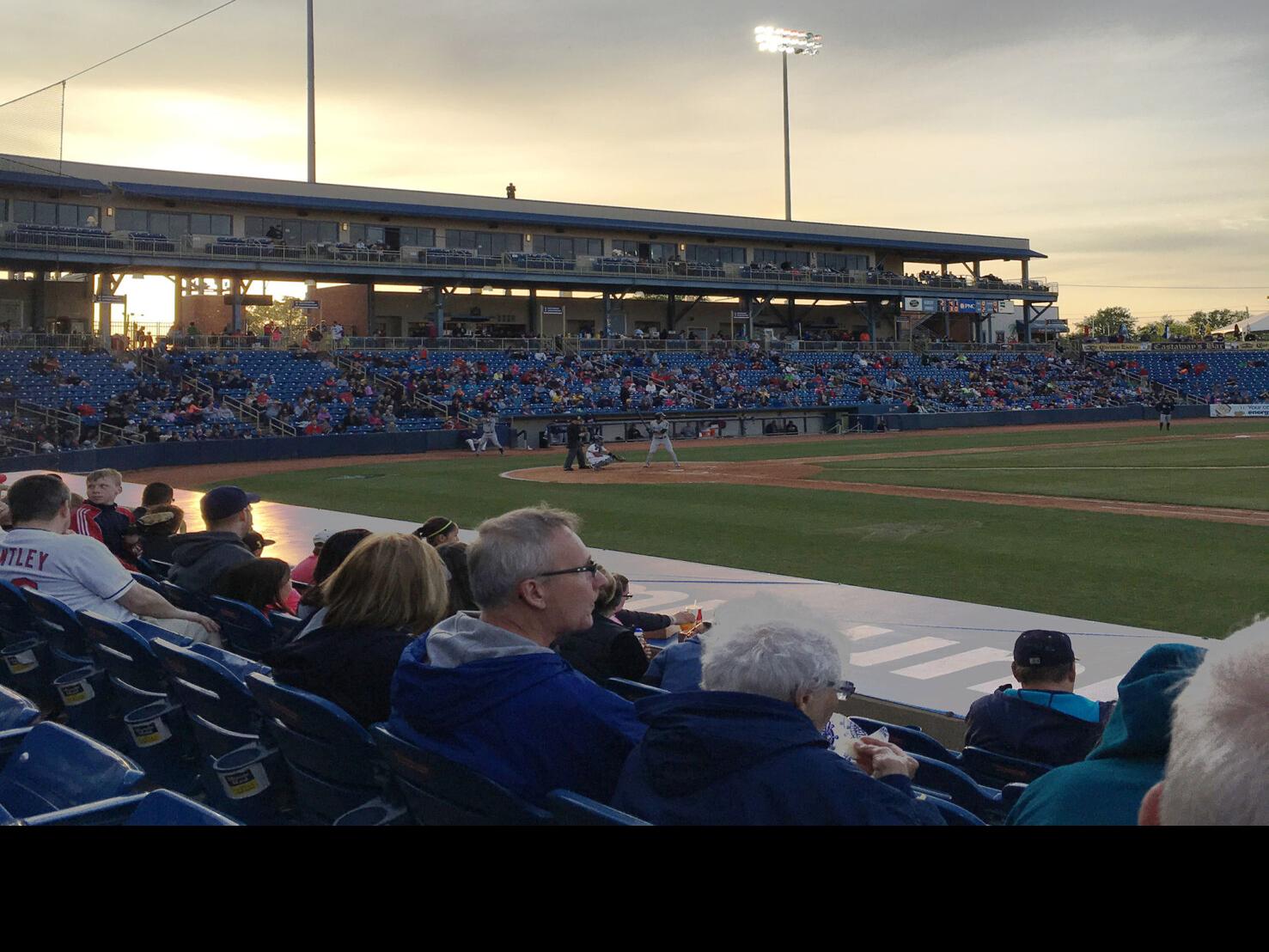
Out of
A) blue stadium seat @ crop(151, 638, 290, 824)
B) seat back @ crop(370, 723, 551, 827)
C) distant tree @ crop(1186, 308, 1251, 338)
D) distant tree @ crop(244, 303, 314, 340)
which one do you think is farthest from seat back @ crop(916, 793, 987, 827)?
distant tree @ crop(1186, 308, 1251, 338)

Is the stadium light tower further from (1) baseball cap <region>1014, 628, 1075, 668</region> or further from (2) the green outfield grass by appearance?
(1) baseball cap <region>1014, 628, 1075, 668</region>

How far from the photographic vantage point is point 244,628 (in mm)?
6496

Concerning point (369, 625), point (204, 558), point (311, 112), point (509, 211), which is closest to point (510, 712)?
point (369, 625)

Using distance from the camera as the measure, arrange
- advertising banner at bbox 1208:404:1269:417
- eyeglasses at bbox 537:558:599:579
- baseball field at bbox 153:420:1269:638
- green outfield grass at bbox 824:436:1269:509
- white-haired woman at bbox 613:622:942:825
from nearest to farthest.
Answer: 1. white-haired woman at bbox 613:622:942:825
2. eyeglasses at bbox 537:558:599:579
3. baseball field at bbox 153:420:1269:638
4. green outfield grass at bbox 824:436:1269:509
5. advertising banner at bbox 1208:404:1269:417

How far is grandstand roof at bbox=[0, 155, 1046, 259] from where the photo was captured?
49.3m

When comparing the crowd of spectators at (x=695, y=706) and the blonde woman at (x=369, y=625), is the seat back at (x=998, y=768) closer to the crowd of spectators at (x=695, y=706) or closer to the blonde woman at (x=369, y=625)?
the crowd of spectators at (x=695, y=706)

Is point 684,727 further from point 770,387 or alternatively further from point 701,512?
point 770,387

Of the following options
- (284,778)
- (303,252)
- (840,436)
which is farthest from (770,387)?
(284,778)

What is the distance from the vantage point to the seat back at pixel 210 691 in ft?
14.9

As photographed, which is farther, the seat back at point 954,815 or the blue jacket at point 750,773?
the seat back at point 954,815

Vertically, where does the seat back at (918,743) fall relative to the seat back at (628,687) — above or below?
below

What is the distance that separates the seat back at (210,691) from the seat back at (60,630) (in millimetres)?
1347

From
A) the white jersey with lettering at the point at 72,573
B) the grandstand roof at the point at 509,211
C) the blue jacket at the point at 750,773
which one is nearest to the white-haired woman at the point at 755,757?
the blue jacket at the point at 750,773

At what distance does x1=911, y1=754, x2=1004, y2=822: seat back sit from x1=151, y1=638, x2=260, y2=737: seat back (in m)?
2.59
